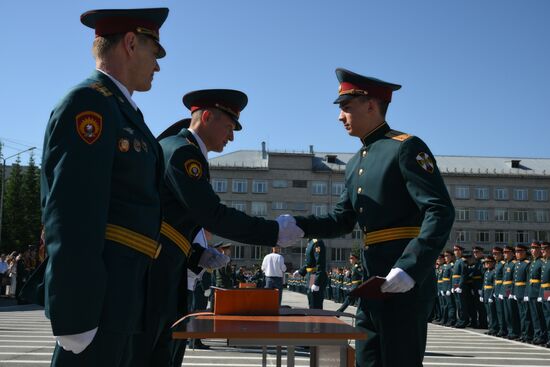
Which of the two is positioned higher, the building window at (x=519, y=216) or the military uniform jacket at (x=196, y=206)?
the building window at (x=519, y=216)

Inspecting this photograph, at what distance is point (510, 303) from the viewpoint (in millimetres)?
14844

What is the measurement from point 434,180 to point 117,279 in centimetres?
184

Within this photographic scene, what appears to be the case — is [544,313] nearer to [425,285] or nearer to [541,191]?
[425,285]

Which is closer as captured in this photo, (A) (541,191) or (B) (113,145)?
(B) (113,145)

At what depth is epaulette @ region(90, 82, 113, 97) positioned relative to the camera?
8.76ft

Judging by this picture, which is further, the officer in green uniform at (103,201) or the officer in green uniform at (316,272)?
the officer in green uniform at (316,272)

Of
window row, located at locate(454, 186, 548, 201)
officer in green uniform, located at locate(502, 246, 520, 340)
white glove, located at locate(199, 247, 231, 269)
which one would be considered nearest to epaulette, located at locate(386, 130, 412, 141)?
white glove, located at locate(199, 247, 231, 269)

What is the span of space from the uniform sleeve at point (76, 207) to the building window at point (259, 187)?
240 ft

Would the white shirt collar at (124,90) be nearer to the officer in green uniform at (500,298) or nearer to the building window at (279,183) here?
the officer in green uniform at (500,298)

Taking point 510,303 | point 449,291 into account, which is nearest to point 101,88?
point 510,303

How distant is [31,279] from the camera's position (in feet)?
8.45

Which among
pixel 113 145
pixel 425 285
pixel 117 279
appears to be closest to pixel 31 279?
pixel 117 279

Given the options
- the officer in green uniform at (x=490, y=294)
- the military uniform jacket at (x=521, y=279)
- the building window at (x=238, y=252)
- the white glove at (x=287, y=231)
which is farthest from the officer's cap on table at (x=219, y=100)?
the building window at (x=238, y=252)

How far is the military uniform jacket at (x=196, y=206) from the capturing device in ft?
12.5
